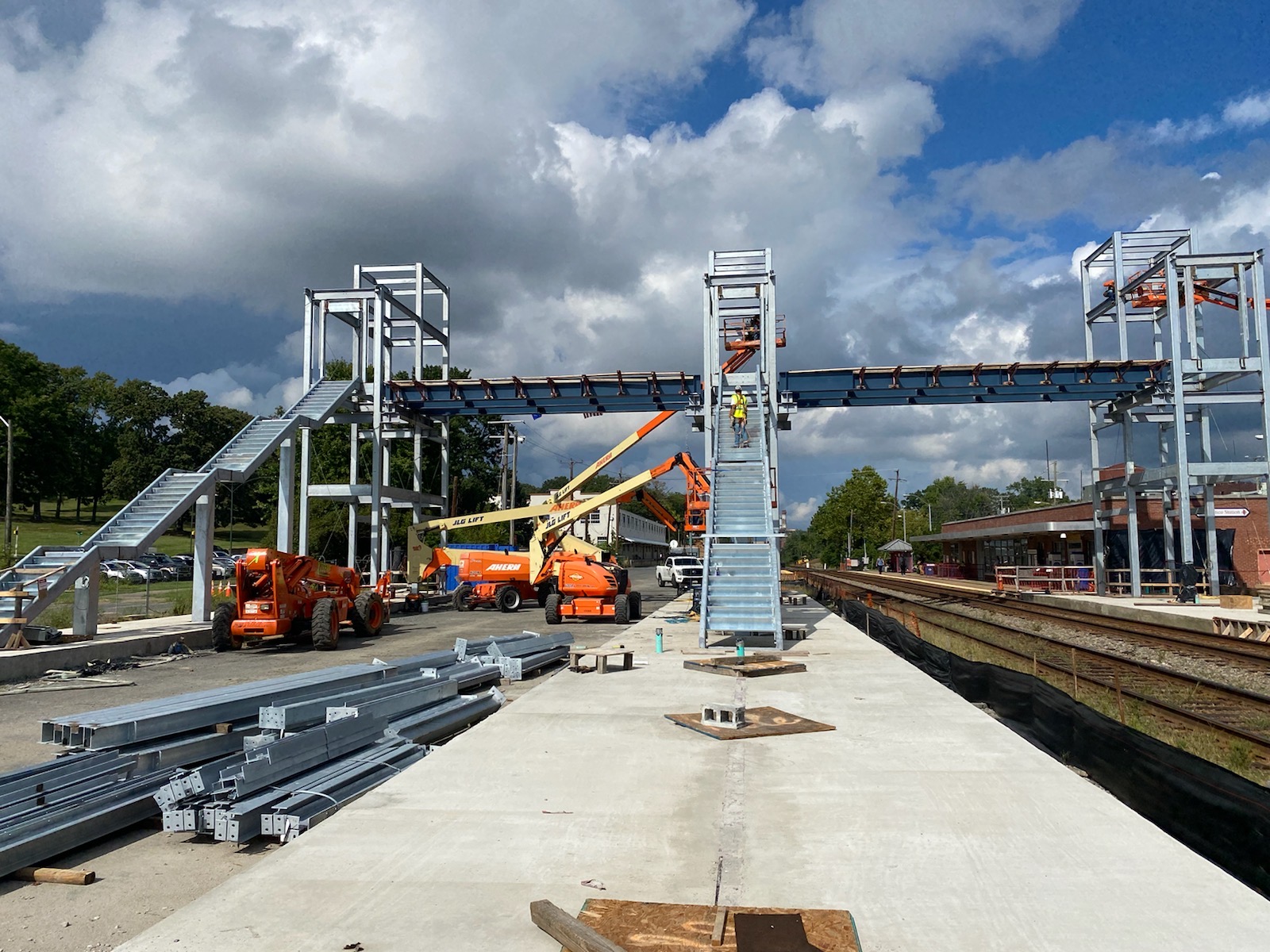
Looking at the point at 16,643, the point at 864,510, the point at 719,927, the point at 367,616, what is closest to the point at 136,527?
the point at 16,643

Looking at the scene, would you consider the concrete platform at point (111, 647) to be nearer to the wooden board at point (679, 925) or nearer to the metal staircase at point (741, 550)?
the metal staircase at point (741, 550)

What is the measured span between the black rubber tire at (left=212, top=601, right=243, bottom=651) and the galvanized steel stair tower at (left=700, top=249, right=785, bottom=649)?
34.4 ft

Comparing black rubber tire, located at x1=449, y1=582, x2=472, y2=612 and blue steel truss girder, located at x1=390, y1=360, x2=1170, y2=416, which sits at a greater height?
blue steel truss girder, located at x1=390, y1=360, x2=1170, y2=416

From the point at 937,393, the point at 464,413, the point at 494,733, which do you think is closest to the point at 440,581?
the point at 464,413

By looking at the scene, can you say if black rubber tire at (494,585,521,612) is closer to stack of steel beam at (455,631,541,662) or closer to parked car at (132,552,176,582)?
stack of steel beam at (455,631,541,662)

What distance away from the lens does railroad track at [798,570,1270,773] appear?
10547mm

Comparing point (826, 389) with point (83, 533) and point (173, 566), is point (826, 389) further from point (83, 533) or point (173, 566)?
point (83, 533)

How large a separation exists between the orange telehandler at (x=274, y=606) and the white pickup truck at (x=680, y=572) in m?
17.4

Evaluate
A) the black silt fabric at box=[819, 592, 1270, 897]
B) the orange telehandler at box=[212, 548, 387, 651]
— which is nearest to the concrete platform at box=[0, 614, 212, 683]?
the orange telehandler at box=[212, 548, 387, 651]

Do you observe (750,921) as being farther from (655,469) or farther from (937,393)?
(937,393)

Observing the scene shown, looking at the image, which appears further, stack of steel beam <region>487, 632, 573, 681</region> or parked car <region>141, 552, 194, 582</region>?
parked car <region>141, 552, 194, 582</region>

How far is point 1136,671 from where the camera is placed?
14469 mm

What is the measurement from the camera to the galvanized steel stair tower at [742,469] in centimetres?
1563

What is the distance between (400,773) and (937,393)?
3033 cm
